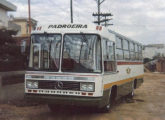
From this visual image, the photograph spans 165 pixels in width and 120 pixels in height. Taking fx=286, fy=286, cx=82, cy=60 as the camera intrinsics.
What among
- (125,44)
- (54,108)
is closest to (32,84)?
(54,108)

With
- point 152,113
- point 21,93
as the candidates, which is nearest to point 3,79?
point 21,93

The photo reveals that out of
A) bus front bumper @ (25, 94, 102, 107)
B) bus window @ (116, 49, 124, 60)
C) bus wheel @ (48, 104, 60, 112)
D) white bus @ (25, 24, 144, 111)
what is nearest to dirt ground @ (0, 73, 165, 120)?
bus wheel @ (48, 104, 60, 112)

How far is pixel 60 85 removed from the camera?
8531 mm

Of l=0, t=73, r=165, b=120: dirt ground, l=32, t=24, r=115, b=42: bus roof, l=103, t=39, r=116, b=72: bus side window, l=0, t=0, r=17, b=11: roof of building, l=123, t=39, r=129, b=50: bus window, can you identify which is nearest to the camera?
l=32, t=24, r=115, b=42: bus roof

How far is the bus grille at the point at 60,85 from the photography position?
8438mm

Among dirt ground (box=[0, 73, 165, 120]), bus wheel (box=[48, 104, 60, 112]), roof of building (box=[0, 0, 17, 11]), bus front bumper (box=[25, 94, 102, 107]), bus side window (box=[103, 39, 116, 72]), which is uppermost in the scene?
roof of building (box=[0, 0, 17, 11])

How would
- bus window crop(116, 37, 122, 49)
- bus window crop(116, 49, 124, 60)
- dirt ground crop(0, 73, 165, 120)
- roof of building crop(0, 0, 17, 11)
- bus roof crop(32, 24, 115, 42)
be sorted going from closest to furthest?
1. bus roof crop(32, 24, 115, 42)
2. dirt ground crop(0, 73, 165, 120)
3. bus window crop(116, 49, 124, 60)
4. bus window crop(116, 37, 122, 49)
5. roof of building crop(0, 0, 17, 11)

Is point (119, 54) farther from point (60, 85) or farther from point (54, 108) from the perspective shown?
point (60, 85)

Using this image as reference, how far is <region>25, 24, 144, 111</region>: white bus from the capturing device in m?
8.41

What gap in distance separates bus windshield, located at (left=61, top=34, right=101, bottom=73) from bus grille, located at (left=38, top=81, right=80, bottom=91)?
39 cm

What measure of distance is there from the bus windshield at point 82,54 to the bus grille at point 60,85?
0.39m

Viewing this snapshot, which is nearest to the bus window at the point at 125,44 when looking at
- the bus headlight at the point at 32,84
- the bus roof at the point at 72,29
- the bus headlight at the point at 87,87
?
the bus roof at the point at 72,29

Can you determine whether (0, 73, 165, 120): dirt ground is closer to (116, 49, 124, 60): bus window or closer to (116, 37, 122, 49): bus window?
(116, 49, 124, 60): bus window

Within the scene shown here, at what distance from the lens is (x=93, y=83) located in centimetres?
836
